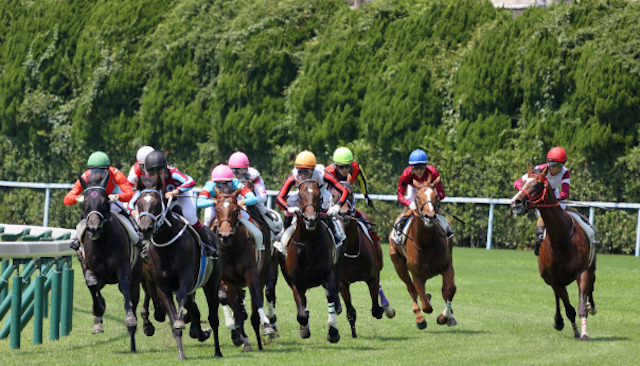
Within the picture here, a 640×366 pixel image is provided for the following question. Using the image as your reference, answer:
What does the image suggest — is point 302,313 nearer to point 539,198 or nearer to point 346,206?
point 346,206

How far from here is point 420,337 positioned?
1164cm

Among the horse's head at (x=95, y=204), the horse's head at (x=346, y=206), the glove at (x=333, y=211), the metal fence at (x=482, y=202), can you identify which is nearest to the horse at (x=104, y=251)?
the horse's head at (x=95, y=204)

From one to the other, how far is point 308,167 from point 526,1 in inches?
765

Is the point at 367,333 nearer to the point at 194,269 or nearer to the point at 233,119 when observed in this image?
the point at 194,269

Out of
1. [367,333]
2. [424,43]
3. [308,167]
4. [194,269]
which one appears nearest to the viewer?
[194,269]

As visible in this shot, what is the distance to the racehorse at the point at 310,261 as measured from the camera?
35.6ft

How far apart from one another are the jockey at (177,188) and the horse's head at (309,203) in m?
0.90

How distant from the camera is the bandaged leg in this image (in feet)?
37.0

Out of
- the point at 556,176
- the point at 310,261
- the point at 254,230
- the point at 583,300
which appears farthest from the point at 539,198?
the point at 254,230

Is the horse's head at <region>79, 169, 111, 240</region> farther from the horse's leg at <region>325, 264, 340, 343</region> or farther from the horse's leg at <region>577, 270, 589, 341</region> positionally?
the horse's leg at <region>577, 270, 589, 341</region>

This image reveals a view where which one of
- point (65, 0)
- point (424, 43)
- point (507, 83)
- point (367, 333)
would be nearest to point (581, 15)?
point (507, 83)

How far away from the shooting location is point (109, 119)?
2761 centimetres

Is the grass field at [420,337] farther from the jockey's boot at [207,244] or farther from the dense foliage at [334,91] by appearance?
the dense foliage at [334,91]

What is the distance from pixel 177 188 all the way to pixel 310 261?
145 cm
